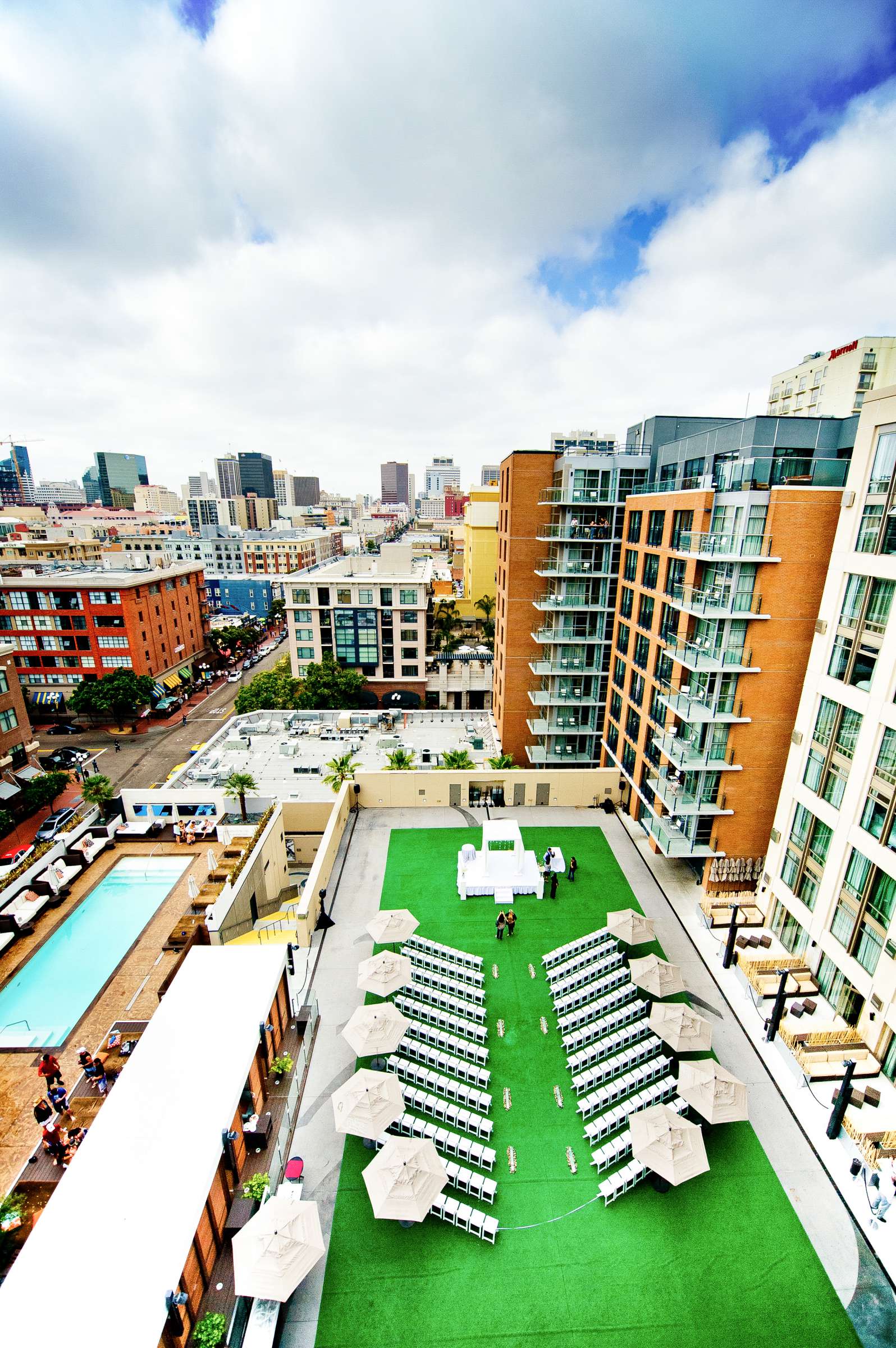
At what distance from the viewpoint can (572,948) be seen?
71.5 feet

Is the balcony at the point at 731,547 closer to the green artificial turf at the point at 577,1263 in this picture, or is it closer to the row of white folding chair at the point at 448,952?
the row of white folding chair at the point at 448,952

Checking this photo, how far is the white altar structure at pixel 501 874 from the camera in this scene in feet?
82.5

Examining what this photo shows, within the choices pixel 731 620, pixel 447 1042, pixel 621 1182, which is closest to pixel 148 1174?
pixel 447 1042

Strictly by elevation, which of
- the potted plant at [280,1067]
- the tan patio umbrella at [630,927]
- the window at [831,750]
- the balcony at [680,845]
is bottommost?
the potted plant at [280,1067]

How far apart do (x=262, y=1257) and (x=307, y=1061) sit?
5.92m

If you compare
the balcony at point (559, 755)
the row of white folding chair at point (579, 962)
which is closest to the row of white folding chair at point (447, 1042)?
the row of white folding chair at point (579, 962)

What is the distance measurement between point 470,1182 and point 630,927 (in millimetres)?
10218

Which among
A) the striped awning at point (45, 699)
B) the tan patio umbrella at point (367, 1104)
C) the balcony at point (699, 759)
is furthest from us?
the striped awning at point (45, 699)

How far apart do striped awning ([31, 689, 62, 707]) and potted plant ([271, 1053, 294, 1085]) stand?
59.7 metres

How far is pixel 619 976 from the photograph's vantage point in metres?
20.7

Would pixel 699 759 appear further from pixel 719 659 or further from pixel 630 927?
pixel 630 927

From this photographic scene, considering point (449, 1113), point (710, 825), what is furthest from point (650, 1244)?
point (710, 825)

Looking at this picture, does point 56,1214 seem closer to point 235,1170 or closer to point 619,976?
point 235,1170

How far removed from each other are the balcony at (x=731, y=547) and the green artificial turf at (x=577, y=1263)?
1796 cm
